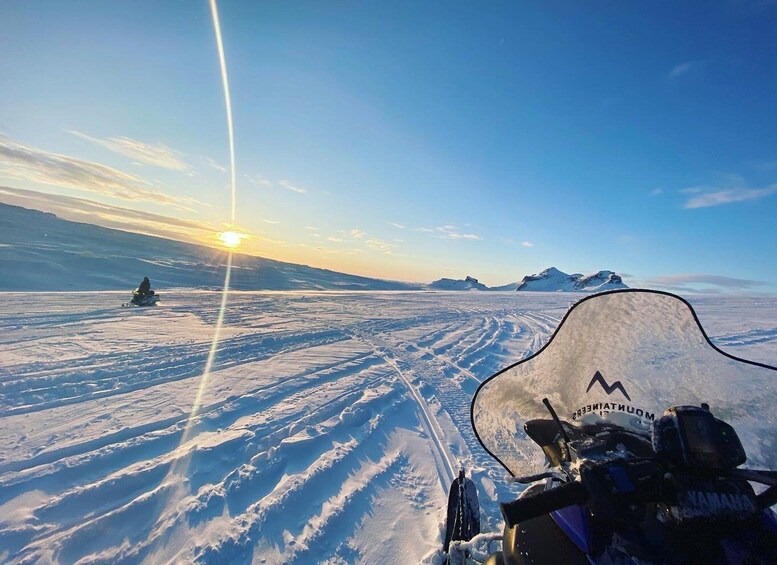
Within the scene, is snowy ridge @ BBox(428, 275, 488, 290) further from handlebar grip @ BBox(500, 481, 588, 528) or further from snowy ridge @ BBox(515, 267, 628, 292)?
handlebar grip @ BBox(500, 481, 588, 528)

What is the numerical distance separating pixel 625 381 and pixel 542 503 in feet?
3.45

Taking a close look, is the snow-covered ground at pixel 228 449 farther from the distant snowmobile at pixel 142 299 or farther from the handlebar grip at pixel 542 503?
the distant snowmobile at pixel 142 299

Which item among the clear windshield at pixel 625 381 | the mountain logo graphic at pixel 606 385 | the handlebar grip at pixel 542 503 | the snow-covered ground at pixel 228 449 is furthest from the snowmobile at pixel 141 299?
the handlebar grip at pixel 542 503

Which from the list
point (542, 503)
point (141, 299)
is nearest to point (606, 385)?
point (542, 503)

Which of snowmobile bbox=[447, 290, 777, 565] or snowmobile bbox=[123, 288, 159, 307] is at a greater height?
snowmobile bbox=[447, 290, 777, 565]

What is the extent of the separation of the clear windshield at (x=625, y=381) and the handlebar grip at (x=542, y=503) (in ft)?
2.45

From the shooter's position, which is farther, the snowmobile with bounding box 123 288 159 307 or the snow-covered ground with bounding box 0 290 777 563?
the snowmobile with bounding box 123 288 159 307

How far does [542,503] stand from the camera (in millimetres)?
1076

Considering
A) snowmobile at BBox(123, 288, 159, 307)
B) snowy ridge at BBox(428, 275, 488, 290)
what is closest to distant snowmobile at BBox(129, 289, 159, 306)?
snowmobile at BBox(123, 288, 159, 307)

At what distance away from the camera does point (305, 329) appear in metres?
11.6

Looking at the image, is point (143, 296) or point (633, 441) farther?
point (143, 296)

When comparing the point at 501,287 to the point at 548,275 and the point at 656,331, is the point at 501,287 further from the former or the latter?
the point at 656,331

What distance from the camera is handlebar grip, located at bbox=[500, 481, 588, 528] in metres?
1.04

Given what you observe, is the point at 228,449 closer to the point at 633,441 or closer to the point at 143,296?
the point at 633,441
